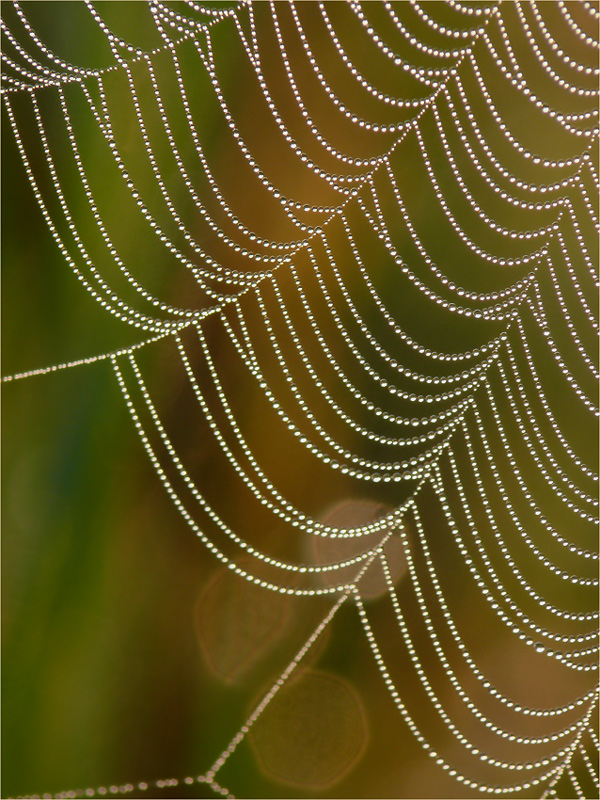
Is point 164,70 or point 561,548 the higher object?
point 164,70

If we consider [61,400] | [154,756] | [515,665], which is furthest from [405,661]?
[61,400]

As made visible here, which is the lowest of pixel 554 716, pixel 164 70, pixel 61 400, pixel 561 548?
pixel 61 400

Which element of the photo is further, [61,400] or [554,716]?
[61,400]

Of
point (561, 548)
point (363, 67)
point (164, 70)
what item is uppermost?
point (363, 67)

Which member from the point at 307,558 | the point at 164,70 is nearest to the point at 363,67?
the point at 164,70

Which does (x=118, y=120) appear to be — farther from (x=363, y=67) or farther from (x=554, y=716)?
(x=554, y=716)

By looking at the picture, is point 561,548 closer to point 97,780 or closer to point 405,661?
Answer: point 405,661
